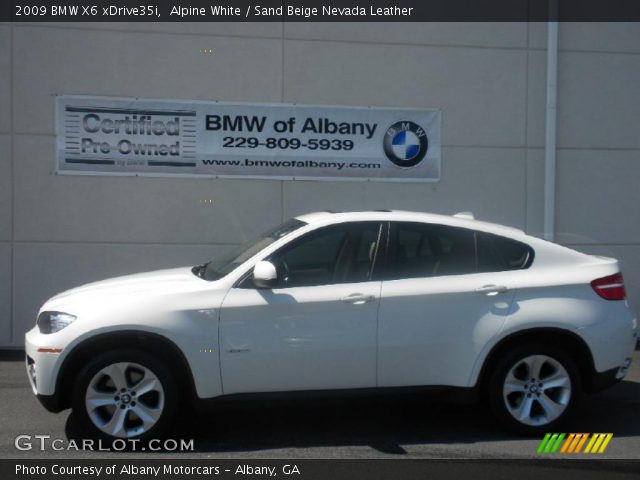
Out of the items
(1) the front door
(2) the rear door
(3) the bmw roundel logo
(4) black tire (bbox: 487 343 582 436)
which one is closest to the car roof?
(2) the rear door

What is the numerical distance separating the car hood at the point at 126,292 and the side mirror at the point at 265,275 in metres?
0.34

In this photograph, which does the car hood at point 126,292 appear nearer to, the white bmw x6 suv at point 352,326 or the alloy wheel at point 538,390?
the white bmw x6 suv at point 352,326

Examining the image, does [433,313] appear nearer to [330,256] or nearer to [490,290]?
[490,290]

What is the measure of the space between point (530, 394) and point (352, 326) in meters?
1.47

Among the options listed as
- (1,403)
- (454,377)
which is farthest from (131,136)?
(454,377)

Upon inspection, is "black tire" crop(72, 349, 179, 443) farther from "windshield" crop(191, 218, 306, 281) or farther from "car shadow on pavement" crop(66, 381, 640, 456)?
"windshield" crop(191, 218, 306, 281)

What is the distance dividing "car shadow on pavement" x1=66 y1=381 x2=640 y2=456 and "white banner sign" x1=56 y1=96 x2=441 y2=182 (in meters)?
A: 3.75

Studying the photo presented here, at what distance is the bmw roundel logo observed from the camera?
999 centimetres

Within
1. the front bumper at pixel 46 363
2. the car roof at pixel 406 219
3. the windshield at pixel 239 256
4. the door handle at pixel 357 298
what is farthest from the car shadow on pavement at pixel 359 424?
the car roof at pixel 406 219

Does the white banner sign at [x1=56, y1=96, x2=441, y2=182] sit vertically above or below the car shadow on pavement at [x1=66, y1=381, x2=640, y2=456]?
above

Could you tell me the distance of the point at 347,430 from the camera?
6.25m

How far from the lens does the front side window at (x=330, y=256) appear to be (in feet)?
19.2
